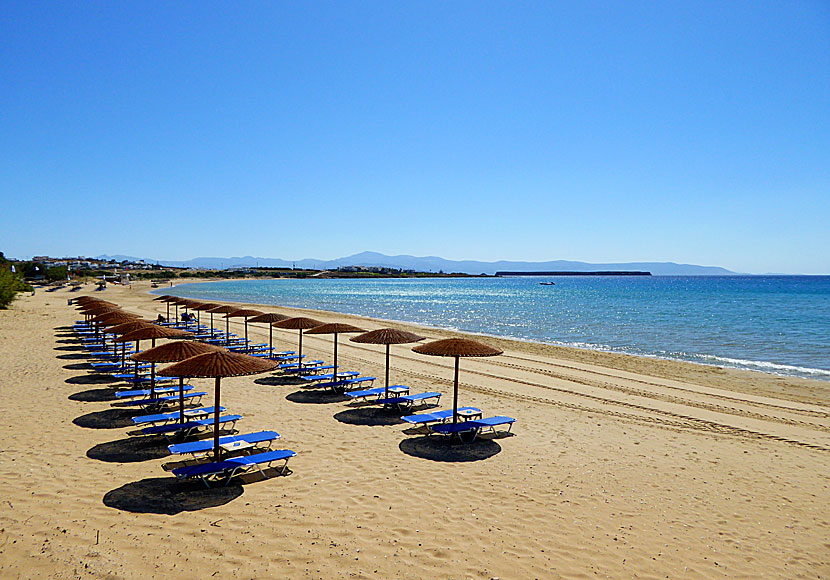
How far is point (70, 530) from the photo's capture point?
5375mm

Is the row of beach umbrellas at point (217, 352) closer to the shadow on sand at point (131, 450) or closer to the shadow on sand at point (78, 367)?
the shadow on sand at point (131, 450)

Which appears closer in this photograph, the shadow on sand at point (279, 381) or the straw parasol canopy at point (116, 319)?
the straw parasol canopy at point (116, 319)

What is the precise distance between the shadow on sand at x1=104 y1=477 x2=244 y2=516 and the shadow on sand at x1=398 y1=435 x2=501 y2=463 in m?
2.98

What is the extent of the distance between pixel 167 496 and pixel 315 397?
6050 mm

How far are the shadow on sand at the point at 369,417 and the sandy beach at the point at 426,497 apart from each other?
8cm

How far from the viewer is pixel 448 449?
8.60 metres

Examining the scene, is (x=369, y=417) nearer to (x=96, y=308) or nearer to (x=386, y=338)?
(x=386, y=338)

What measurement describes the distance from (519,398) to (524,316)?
30.9 metres

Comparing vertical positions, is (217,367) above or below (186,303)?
above

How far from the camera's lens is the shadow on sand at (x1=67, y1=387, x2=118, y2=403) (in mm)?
11095

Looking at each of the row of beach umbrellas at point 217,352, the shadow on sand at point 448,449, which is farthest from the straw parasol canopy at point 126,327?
the shadow on sand at point 448,449

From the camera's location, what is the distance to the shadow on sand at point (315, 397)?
39.2ft

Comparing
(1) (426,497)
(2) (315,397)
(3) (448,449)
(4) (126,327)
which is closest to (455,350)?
(3) (448,449)

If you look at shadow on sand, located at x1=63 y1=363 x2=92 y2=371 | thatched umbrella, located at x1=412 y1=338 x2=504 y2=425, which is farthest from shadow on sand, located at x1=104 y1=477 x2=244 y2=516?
shadow on sand, located at x1=63 y1=363 x2=92 y2=371
